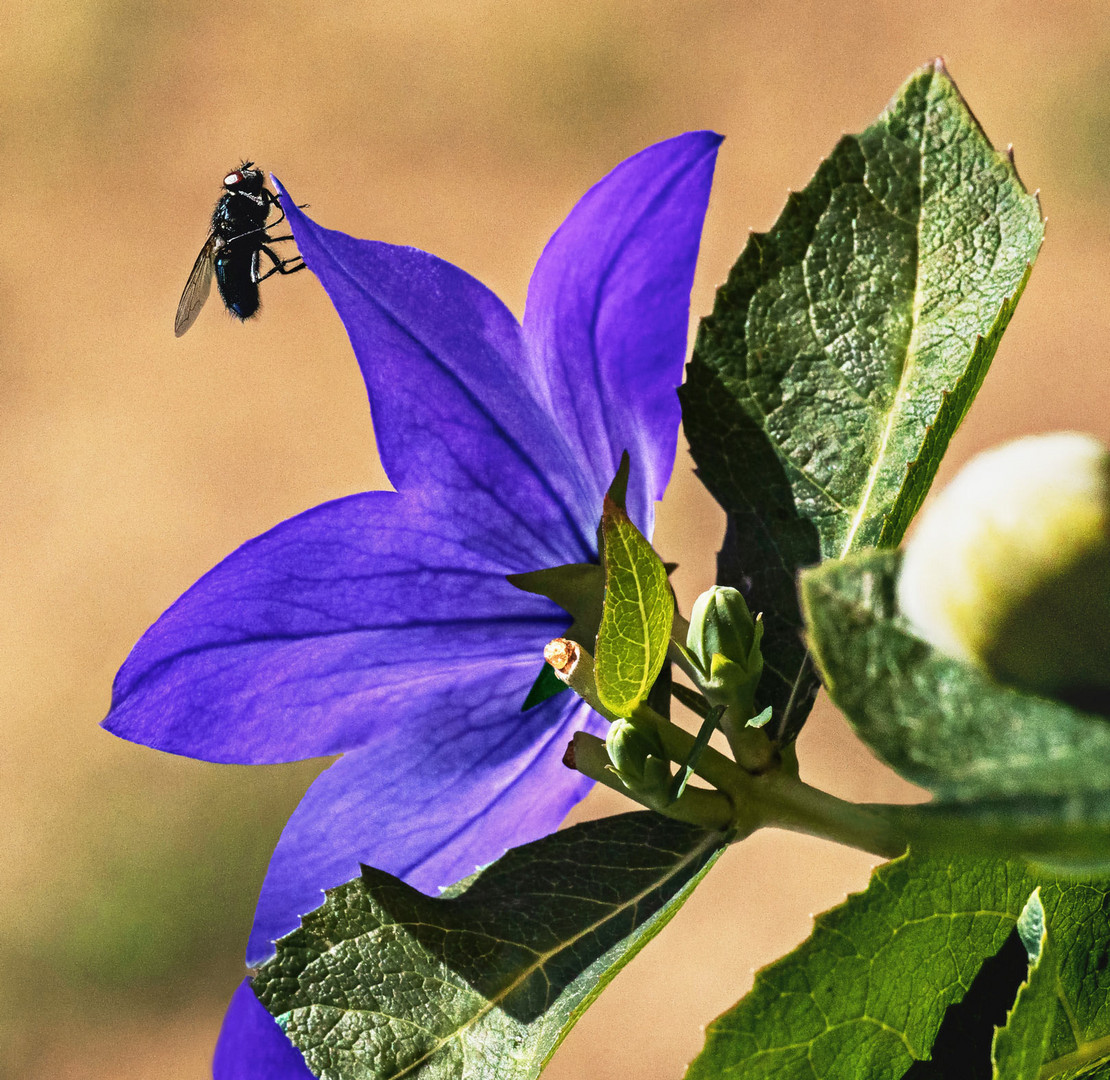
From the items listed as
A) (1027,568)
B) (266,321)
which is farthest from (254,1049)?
(266,321)

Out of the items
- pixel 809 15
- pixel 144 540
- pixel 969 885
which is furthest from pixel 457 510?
pixel 809 15

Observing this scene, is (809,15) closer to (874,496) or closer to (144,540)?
(144,540)

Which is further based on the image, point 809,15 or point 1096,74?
point 809,15

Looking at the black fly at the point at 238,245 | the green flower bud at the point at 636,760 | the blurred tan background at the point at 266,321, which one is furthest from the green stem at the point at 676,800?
the blurred tan background at the point at 266,321

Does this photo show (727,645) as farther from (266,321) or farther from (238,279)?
(266,321)

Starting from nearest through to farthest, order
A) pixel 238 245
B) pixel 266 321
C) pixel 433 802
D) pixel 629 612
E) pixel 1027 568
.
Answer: pixel 1027 568
pixel 629 612
pixel 433 802
pixel 238 245
pixel 266 321
